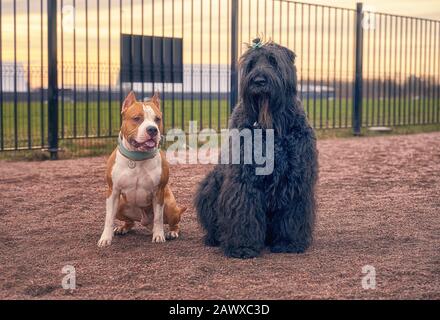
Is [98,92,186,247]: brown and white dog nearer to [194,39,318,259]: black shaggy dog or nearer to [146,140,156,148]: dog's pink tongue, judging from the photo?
[146,140,156,148]: dog's pink tongue

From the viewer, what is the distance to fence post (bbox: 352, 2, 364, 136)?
13.3m

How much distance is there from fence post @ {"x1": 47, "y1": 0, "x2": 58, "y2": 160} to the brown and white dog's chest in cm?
518

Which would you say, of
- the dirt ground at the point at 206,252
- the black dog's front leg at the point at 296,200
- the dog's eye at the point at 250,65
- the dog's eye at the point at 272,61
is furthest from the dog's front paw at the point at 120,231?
the dog's eye at the point at 272,61

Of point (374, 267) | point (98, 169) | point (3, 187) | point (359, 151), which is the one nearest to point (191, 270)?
point (374, 267)

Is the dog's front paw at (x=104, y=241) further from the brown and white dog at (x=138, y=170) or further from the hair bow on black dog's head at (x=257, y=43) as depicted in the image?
the hair bow on black dog's head at (x=257, y=43)

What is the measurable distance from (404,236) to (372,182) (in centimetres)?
275

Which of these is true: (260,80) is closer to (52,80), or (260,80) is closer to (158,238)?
(158,238)

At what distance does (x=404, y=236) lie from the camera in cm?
486

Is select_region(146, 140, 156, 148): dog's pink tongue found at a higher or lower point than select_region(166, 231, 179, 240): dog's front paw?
higher

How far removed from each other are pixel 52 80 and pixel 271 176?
594 cm

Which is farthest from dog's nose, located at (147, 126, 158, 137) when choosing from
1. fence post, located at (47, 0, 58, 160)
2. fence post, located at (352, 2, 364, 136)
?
fence post, located at (352, 2, 364, 136)

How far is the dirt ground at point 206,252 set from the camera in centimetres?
354
